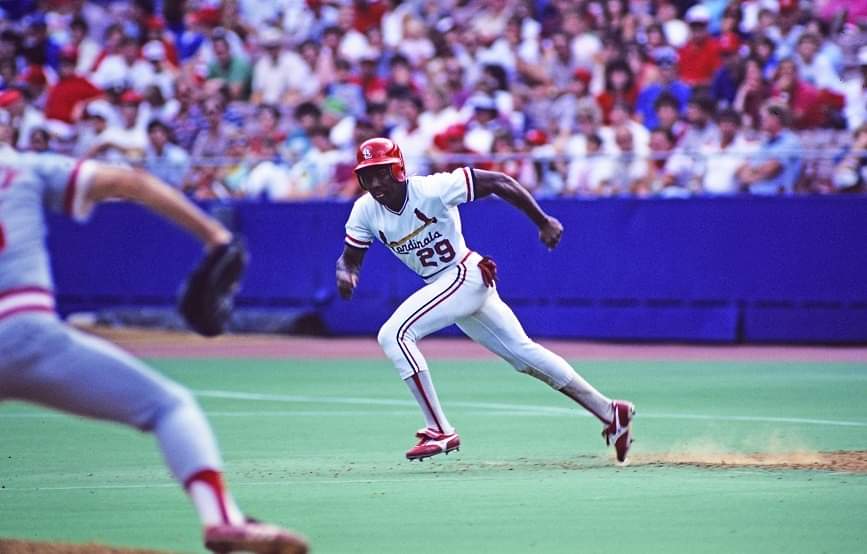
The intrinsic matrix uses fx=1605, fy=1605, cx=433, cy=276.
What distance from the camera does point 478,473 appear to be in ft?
31.8

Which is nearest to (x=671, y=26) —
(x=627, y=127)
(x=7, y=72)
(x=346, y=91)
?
(x=627, y=127)

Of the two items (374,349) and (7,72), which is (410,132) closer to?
(374,349)

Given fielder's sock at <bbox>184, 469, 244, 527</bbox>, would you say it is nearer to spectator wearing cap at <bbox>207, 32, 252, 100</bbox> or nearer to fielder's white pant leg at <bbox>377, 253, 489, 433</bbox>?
fielder's white pant leg at <bbox>377, 253, 489, 433</bbox>

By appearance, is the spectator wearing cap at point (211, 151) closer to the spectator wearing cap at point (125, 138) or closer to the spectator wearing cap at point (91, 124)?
the spectator wearing cap at point (125, 138)

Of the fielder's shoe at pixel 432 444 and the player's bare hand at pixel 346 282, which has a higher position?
the player's bare hand at pixel 346 282

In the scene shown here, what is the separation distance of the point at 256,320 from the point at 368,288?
1641mm

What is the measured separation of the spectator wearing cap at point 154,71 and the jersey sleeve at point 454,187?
1397 centimetres

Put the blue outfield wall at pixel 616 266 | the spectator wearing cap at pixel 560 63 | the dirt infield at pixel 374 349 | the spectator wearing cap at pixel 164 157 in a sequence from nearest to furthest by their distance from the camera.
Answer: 1. the dirt infield at pixel 374 349
2. the blue outfield wall at pixel 616 266
3. the spectator wearing cap at pixel 560 63
4. the spectator wearing cap at pixel 164 157

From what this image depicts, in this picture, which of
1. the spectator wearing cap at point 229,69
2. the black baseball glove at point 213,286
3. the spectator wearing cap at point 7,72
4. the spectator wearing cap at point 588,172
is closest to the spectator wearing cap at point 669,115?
the spectator wearing cap at point 588,172

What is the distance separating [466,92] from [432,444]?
11888 millimetres

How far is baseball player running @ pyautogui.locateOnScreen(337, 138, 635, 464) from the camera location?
10.2 metres

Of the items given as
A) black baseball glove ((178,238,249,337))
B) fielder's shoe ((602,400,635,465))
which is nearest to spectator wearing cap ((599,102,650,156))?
fielder's shoe ((602,400,635,465))

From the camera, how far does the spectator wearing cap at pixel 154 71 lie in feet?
78.5

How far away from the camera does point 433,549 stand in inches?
274
